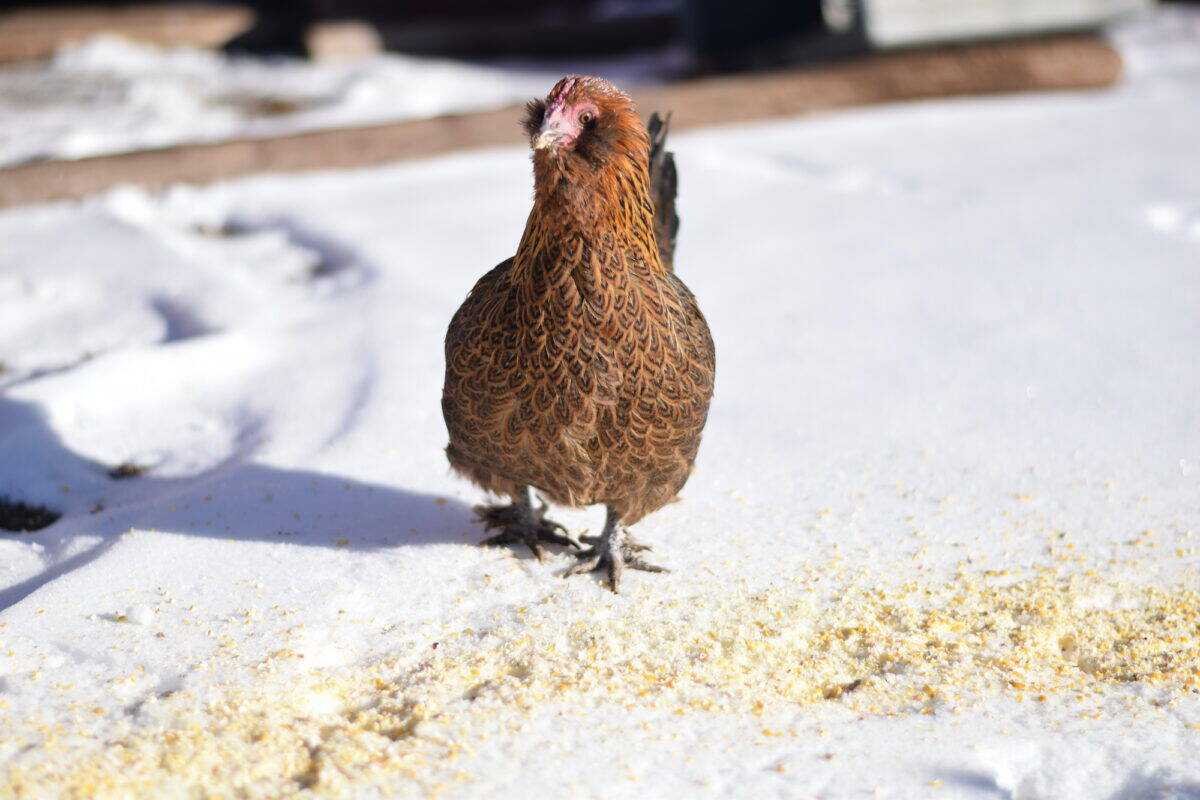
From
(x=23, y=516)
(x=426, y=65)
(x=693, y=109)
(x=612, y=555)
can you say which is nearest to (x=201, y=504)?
(x=23, y=516)

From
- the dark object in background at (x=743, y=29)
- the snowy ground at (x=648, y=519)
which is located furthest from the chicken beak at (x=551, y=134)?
the dark object in background at (x=743, y=29)

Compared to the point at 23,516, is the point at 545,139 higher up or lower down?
higher up

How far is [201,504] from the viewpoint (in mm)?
3021

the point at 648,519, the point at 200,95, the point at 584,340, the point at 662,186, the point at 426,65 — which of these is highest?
the point at 426,65

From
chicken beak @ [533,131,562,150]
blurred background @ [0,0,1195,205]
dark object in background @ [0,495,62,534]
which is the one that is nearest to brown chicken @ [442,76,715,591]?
chicken beak @ [533,131,562,150]

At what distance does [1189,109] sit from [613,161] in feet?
19.3

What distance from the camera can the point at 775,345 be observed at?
4168mm

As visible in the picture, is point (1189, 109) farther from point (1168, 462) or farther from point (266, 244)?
point (266, 244)

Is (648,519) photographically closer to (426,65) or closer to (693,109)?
(693,109)

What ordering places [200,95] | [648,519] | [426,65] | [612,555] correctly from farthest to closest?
1. [426,65]
2. [200,95]
3. [648,519]
4. [612,555]

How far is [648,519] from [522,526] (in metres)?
0.41

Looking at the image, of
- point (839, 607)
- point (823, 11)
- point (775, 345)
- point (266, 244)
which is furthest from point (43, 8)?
point (839, 607)

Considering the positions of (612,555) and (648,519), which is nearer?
(612,555)

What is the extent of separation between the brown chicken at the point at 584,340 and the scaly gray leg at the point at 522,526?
0.96 feet
